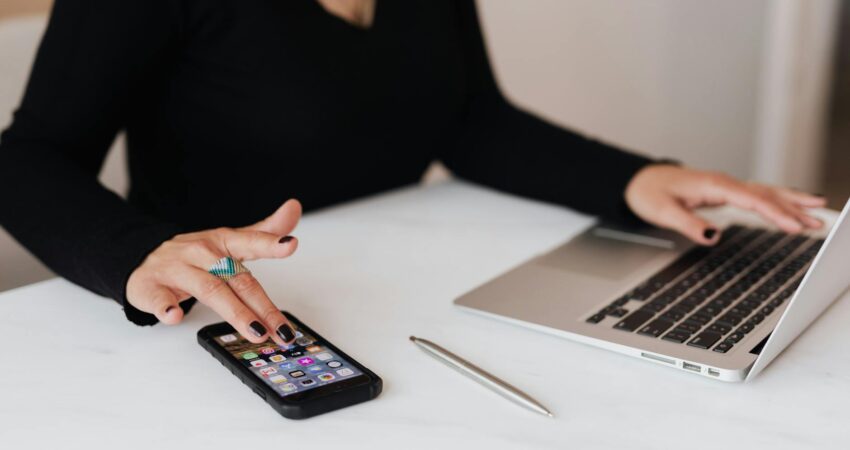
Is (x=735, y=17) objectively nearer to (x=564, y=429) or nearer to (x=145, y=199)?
(x=145, y=199)

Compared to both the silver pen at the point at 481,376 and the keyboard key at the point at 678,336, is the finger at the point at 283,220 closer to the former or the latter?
the silver pen at the point at 481,376

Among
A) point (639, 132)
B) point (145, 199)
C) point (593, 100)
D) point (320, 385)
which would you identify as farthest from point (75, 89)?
point (639, 132)

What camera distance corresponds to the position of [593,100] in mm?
2334

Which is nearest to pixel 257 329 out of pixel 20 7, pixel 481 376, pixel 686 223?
pixel 481 376

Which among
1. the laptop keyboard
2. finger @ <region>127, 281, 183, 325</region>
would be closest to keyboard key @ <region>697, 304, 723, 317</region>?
the laptop keyboard

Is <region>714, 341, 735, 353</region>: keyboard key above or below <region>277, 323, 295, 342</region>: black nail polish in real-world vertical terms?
above

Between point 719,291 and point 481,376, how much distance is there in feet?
0.88

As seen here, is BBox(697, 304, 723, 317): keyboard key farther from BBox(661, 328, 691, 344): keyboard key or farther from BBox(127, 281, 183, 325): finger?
BBox(127, 281, 183, 325): finger

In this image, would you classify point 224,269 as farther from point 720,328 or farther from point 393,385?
point 720,328

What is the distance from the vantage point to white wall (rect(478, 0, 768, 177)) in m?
2.16

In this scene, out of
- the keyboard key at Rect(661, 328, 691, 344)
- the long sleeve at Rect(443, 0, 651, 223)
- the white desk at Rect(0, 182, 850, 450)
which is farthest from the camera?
the long sleeve at Rect(443, 0, 651, 223)

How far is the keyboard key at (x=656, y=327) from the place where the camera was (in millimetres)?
733

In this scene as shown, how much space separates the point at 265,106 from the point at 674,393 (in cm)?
60

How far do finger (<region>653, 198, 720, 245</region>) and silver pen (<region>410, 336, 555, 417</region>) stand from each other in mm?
366
